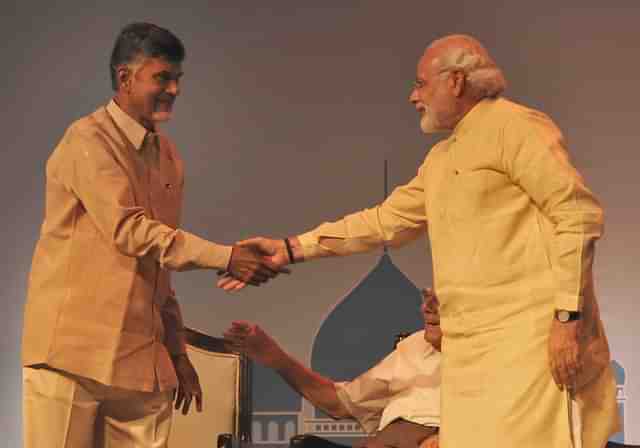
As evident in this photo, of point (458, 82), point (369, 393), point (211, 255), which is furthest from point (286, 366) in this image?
point (458, 82)

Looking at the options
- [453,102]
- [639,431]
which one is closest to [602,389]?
[453,102]

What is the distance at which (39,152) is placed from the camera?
5.38 meters

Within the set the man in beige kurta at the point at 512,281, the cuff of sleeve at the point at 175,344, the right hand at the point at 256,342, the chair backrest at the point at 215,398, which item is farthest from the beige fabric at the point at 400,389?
the man in beige kurta at the point at 512,281

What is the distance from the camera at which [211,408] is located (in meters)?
4.68

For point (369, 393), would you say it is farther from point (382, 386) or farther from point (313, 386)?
point (313, 386)

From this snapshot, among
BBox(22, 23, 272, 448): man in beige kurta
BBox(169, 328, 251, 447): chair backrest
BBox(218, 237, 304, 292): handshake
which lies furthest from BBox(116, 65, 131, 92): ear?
BBox(169, 328, 251, 447): chair backrest

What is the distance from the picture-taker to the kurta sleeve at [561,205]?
298cm

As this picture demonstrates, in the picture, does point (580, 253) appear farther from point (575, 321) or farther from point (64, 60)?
point (64, 60)

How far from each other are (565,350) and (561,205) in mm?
368

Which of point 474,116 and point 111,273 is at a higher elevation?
point 474,116

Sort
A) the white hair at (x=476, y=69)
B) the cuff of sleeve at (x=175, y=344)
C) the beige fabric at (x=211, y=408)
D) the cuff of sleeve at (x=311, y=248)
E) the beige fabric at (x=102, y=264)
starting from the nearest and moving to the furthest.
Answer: the beige fabric at (x=102, y=264) → the white hair at (x=476, y=69) → the cuff of sleeve at (x=175, y=344) → the cuff of sleeve at (x=311, y=248) → the beige fabric at (x=211, y=408)

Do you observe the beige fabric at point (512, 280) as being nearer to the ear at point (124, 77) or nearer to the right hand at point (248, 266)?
the right hand at point (248, 266)

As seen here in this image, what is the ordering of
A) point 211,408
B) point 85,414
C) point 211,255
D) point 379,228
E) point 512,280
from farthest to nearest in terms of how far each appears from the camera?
point 211,408 < point 379,228 < point 211,255 < point 85,414 < point 512,280

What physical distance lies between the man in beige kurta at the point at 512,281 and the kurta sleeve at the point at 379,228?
1.16 feet
